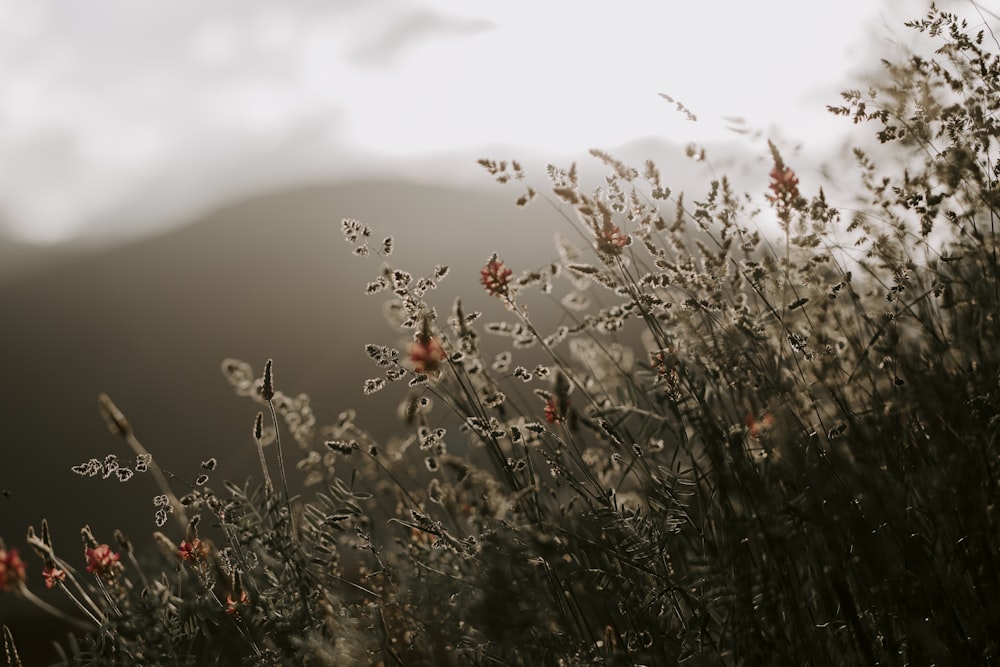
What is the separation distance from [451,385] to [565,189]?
0.47 m

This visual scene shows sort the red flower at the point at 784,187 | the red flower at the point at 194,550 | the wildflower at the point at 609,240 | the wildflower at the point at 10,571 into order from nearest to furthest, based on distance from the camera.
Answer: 1. the wildflower at the point at 10,571
2. the red flower at the point at 194,550
3. the wildflower at the point at 609,240
4. the red flower at the point at 784,187

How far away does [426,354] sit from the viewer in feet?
4.62

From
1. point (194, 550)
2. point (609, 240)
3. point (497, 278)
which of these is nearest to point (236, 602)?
point (194, 550)

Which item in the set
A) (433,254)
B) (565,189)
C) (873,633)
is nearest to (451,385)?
(565,189)

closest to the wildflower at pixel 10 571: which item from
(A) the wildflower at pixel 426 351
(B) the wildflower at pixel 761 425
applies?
(A) the wildflower at pixel 426 351

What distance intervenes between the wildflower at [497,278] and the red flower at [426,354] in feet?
0.85

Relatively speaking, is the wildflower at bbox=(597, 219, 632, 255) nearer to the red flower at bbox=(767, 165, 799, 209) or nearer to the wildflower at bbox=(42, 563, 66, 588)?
the red flower at bbox=(767, 165, 799, 209)

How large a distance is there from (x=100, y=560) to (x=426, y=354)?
704 mm

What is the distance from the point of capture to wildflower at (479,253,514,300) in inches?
65.0

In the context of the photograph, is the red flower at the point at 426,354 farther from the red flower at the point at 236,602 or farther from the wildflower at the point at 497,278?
the red flower at the point at 236,602

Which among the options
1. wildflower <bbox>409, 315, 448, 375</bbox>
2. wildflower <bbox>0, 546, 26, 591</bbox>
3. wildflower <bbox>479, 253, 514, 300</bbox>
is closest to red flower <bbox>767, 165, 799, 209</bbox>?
wildflower <bbox>479, 253, 514, 300</bbox>

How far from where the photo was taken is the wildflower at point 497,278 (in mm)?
1650

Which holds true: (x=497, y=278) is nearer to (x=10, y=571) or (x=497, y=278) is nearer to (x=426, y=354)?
(x=426, y=354)

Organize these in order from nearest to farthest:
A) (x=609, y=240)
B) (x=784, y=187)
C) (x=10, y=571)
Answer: (x=10, y=571) → (x=609, y=240) → (x=784, y=187)
